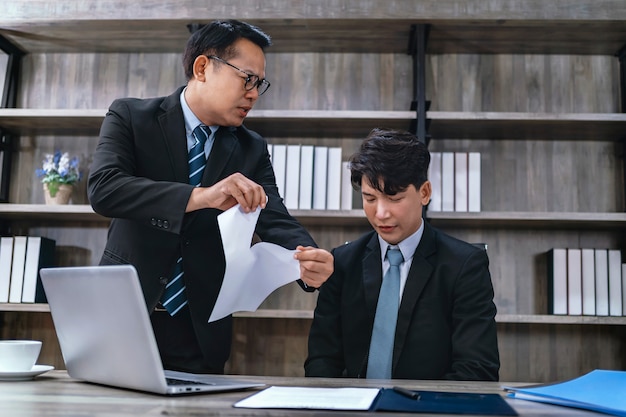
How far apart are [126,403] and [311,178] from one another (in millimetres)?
1997

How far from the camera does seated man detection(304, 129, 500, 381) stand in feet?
5.35

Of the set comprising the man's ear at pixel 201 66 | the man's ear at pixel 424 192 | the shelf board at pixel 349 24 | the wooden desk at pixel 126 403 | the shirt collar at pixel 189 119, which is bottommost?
the wooden desk at pixel 126 403

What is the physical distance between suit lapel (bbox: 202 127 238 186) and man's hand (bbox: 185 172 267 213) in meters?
0.26

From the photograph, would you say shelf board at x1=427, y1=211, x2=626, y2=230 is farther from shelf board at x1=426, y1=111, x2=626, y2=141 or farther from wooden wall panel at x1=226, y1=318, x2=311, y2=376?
wooden wall panel at x1=226, y1=318, x2=311, y2=376

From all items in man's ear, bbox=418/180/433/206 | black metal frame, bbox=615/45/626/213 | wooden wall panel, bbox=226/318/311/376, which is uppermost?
black metal frame, bbox=615/45/626/213

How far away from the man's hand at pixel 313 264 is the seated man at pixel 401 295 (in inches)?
11.7

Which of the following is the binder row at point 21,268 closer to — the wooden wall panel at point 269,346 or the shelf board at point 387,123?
the shelf board at point 387,123

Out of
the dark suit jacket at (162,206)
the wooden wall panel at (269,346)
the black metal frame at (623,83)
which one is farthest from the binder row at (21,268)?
the black metal frame at (623,83)

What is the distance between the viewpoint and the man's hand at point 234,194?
1348 millimetres

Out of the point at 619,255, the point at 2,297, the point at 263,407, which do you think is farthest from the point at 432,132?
the point at 263,407

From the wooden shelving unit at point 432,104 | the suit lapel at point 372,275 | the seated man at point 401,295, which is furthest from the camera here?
the wooden shelving unit at point 432,104

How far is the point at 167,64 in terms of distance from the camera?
125 inches

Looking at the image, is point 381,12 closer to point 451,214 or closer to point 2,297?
point 451,214

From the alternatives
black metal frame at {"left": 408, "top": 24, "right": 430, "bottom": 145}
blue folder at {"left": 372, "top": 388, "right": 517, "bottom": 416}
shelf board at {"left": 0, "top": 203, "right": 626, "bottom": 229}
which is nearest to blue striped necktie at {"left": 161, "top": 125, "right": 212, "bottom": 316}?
blue folder at {"left": 372, "top": 388, "right": 517, "bottom": 416}
